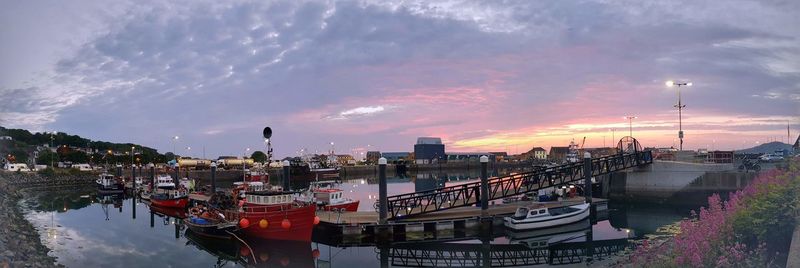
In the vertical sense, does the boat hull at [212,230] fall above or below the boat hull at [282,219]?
below

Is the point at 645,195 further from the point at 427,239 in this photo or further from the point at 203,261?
the point at 203,261

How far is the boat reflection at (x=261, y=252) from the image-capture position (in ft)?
88.1

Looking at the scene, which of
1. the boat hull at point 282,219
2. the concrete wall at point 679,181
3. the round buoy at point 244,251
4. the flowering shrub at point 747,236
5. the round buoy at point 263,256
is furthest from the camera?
the concrete wall at point 679,181

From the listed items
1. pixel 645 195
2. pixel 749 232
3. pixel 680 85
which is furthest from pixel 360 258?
pixel 680 85

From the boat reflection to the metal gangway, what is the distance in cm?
686

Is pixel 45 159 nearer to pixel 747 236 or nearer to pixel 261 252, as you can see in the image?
pixel 261 252

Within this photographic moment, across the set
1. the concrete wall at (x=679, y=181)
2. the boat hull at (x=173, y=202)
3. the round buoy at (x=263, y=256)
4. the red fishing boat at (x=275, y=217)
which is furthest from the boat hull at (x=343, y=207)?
the concrete wall at (x=679, y=181)

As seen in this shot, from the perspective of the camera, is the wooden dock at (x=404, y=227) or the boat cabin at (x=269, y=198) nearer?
the boat cabin at (x=269, y=198)

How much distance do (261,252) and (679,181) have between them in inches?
1390

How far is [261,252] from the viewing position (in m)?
28.8

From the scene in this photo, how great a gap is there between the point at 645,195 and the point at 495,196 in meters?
16.9

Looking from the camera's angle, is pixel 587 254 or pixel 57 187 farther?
pixel 57 187

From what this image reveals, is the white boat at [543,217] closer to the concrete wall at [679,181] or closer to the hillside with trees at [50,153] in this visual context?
the concrete wall at [679,181]

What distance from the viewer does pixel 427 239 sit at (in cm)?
3128
